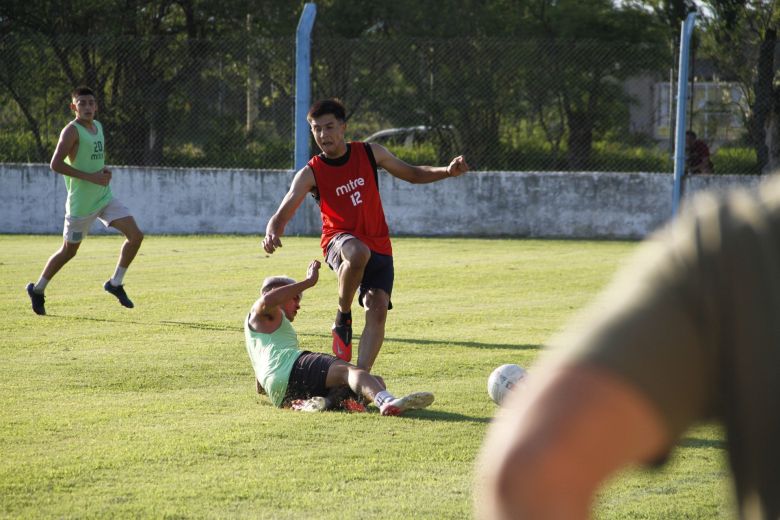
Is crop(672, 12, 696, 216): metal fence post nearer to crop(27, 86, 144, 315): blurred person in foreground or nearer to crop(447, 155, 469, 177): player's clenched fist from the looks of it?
crop(27, 86, 144, 315): blurred person in foreground

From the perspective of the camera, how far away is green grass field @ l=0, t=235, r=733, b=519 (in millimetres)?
4199

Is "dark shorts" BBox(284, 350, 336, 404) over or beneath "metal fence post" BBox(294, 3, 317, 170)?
beneath

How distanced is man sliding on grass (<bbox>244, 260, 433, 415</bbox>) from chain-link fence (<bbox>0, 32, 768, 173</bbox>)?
37.5ft

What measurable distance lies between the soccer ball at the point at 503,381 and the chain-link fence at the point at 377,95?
38.6ft

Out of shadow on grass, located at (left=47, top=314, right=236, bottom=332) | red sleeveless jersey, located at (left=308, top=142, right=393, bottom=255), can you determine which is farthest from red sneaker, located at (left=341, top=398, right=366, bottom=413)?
shadow on grass, located at (left=47, top=314, right=236, bottom=332)

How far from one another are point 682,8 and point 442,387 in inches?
634

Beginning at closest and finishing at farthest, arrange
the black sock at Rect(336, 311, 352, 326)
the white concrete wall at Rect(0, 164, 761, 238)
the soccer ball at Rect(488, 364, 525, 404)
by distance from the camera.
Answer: the soccer ball at Rect(488, 364, 525, 404) < the black sock at Rect(336, 311, 352, 326) < the white concrete wall at Rect(0, 164, 761, 238)

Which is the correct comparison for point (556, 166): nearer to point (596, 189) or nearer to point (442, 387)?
point (596, 189)

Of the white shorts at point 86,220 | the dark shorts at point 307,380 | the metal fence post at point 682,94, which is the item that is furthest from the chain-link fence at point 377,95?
the dark shorts at point 307,380

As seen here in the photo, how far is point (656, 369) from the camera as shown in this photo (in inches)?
41.5

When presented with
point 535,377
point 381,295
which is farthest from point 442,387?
point 535,377

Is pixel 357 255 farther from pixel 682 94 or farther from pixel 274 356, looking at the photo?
pixel 682 94

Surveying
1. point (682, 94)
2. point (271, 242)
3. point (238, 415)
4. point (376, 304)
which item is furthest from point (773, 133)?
point (238, 415)

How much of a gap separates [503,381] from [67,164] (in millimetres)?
5677
